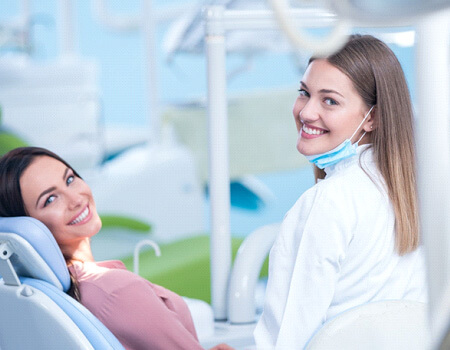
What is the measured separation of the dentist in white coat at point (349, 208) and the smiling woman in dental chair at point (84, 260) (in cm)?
24

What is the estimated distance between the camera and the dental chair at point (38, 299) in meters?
1.22

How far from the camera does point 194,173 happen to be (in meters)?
4.17

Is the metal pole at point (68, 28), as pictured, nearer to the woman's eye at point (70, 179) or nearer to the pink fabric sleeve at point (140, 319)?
the woman's eye at point (70, 179)

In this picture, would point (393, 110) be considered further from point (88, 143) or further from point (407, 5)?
point (88, 143)

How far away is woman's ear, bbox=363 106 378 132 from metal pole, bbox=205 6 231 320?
488mm

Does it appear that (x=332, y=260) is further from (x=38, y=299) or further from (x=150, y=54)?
(x=150, y=54)

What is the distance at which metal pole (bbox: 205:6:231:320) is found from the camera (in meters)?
1.74

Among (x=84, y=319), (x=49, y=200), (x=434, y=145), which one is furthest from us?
(x=49, y=200)

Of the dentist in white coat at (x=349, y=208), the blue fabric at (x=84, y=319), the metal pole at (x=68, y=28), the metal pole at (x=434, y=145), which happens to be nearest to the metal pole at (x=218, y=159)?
the dentist in white coat at (x=349, y=208)

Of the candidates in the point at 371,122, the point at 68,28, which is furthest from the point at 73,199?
the point at 68,28

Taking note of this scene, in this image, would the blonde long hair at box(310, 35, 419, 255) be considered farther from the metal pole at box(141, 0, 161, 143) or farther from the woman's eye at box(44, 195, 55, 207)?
the metal pole at box(141, 0, 161, 143)

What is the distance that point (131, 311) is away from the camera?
1.38 metres

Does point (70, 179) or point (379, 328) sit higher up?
point (70, 179)

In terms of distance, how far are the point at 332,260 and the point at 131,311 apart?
452 mm
